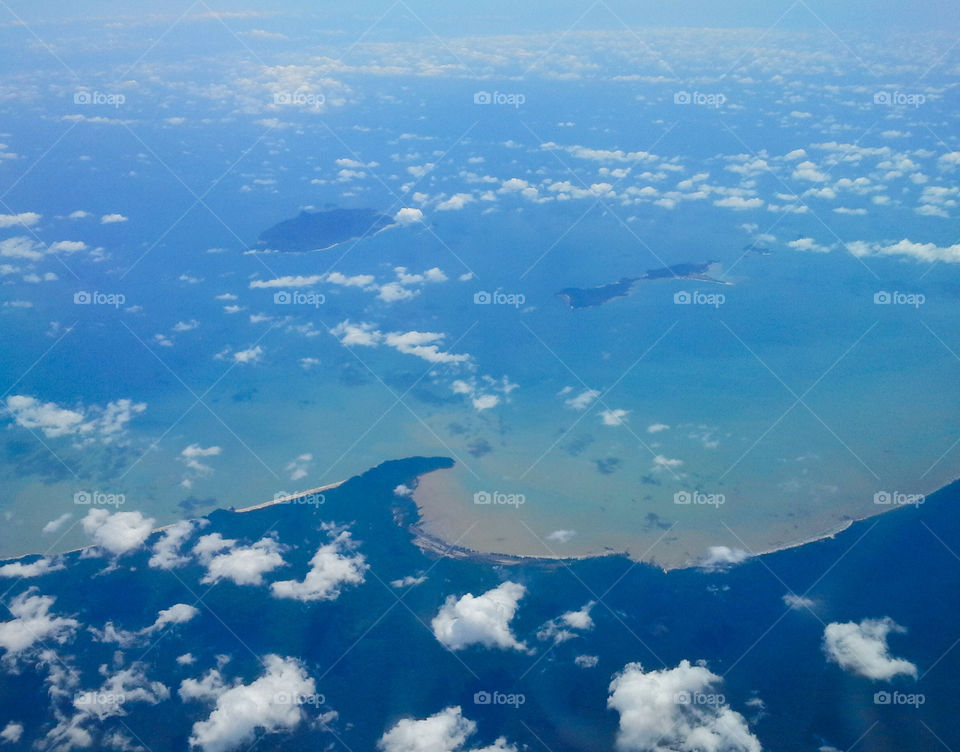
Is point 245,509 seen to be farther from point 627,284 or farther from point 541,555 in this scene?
point 627,284

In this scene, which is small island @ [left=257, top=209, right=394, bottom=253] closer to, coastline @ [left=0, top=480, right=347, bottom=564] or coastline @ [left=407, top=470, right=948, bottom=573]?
coastline @ [left=0, top=480, right=347, bottom=564]

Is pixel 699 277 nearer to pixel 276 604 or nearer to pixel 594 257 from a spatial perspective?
pixel 594 257

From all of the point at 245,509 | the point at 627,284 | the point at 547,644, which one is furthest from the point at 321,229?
the point at 547,644

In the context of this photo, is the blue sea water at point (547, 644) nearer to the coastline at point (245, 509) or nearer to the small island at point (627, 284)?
the coastline at point (245, 509)

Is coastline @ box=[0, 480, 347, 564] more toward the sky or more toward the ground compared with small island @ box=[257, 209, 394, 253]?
more toward the sky

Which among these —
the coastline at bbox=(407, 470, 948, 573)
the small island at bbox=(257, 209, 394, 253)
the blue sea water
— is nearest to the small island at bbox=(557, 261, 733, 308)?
the small island at bbox=(257, 209, 394, 253)

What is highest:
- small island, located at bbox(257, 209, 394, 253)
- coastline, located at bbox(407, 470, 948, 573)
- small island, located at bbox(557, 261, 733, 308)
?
coastline, located at bbox(407, 470, 948, 573)
